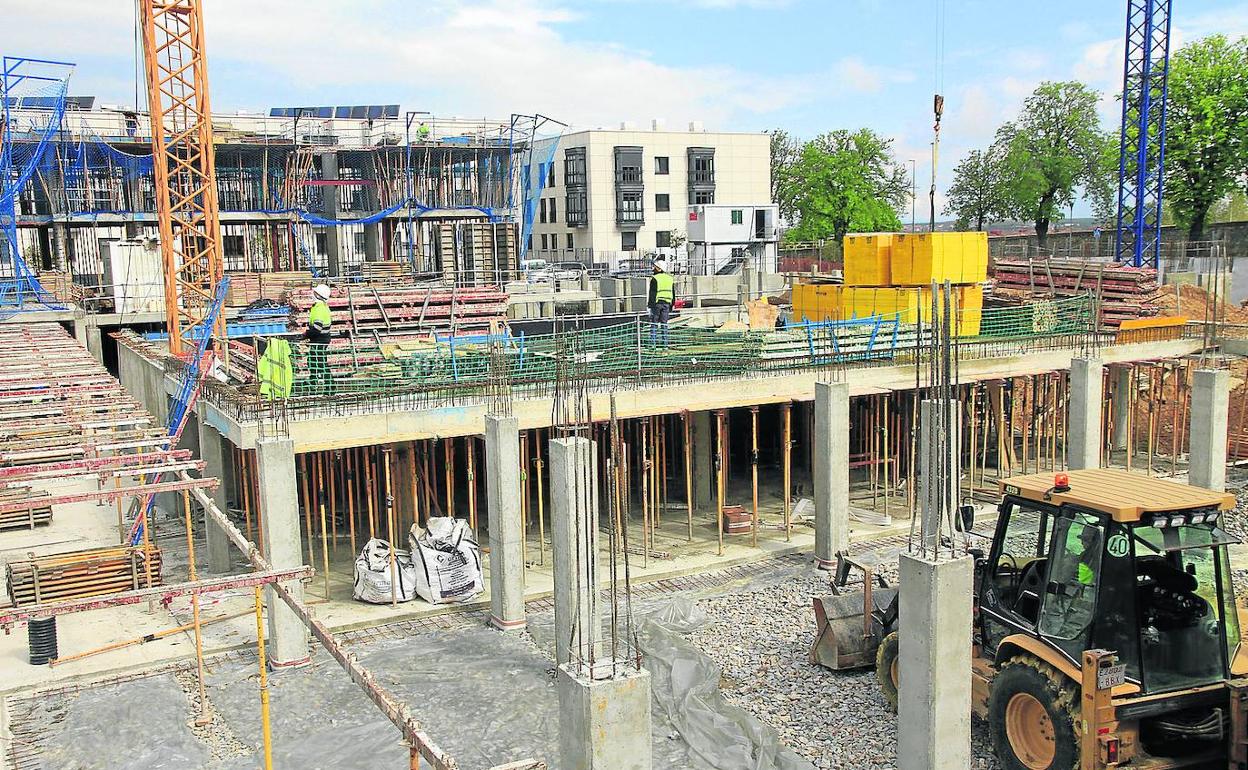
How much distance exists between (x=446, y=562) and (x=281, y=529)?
3094 mm

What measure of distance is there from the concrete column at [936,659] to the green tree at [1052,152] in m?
53.1

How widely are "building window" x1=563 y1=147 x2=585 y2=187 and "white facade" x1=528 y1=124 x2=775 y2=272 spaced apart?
62 millimetres

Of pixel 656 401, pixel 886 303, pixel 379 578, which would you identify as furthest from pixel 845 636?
pixel 886 303

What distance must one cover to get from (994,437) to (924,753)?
17462 mm

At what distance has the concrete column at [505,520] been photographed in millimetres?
14070

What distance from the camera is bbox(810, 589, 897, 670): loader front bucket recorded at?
476 inches

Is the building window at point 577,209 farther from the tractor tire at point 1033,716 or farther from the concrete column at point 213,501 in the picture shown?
the tractor tire at point 1033,716

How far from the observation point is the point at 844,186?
63.8 meters

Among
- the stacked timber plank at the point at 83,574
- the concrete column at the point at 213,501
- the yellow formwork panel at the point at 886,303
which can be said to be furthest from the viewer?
the yellow formwork panel at the point at 886,303

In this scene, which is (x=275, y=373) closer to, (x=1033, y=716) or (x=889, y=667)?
(x=889, y=667)

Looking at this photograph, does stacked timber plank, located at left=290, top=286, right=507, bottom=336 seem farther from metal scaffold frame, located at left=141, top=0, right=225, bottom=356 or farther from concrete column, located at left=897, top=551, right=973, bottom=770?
concrete column, located at left=897, top=551, right=973, bottom=770

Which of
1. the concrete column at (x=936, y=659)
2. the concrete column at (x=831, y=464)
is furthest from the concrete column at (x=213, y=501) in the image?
the concrete column at (x=936, y=659)

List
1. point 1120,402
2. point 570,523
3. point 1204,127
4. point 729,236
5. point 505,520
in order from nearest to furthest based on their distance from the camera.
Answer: point 570,523
point 505,520
point 1120,402
point 1204,127
point 729,236

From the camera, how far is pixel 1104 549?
839 cm
